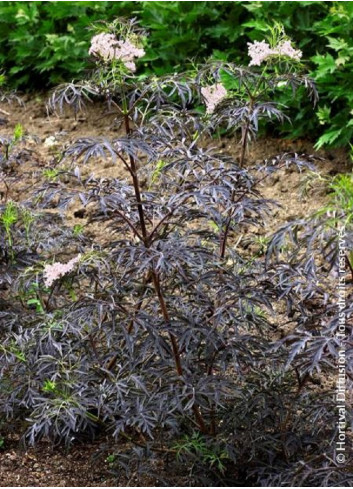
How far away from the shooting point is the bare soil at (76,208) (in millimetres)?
3326

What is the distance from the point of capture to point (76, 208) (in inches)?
206

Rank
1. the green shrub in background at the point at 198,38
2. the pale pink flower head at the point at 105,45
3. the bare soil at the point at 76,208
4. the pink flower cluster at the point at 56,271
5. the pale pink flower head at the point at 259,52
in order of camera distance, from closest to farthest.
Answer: the pale pink flower head at the point at 105,45
the pink flower cluster at the point at 56,271
the pale pink flower head at the point at 259,52
the bare soil at the point at 76,208
the green shrub in background at the point at 198,38

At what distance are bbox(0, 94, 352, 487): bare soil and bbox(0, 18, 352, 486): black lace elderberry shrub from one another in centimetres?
20

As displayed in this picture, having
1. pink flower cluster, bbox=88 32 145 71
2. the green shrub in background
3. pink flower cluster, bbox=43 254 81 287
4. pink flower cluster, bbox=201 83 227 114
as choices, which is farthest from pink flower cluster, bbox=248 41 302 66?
the green shrub in background

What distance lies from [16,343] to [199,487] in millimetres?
914

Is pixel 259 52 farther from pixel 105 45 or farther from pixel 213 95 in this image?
pixel 105 45

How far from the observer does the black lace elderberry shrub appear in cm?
285

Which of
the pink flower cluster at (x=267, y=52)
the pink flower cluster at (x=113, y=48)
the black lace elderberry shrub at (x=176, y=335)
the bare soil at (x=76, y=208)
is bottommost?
the bare soil at (x=76, y=208)

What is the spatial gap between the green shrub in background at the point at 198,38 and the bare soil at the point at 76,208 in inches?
9.2

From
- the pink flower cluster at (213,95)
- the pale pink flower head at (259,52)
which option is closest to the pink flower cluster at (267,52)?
the pale pink flower head at (259,52)

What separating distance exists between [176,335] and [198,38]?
3.31m

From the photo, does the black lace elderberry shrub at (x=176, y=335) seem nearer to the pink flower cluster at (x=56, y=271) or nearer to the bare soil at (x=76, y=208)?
the pink flower cluster at (x=56, y=271)

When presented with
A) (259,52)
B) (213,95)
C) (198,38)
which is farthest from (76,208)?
(259,52)

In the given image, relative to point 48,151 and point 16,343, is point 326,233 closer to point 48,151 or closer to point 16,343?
point 16,343
